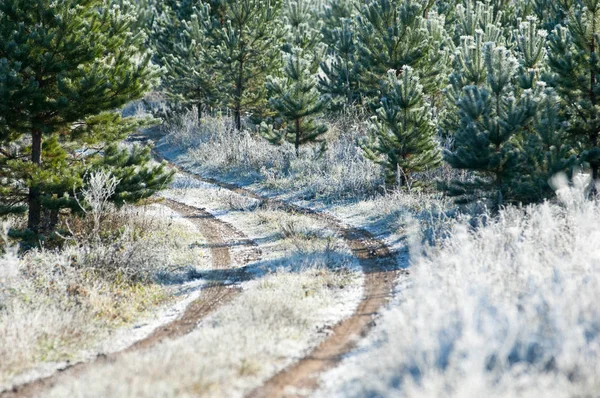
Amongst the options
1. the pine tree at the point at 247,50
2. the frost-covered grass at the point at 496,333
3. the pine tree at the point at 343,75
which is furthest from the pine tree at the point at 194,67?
the frost-covered grass at the point at 496,333

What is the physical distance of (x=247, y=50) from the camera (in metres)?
25.9

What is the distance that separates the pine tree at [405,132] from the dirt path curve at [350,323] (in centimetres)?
232

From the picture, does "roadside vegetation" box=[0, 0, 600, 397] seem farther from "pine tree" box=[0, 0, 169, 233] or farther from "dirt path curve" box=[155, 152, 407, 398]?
"dirt path curve" box=[155, 152, 407, 398]

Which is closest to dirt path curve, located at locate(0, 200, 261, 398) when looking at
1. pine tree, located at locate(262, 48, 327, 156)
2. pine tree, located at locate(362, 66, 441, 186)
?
pine tree, located at locate(362, 66, 441, 186)

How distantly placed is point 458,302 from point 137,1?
132ft

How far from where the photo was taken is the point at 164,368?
21.0 ft

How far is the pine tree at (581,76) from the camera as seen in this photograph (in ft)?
39.5

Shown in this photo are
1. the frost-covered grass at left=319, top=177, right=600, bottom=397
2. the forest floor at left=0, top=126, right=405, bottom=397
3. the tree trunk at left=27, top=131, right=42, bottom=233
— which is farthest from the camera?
the tree trunk at left=27, top=131, right=42, bottom=233

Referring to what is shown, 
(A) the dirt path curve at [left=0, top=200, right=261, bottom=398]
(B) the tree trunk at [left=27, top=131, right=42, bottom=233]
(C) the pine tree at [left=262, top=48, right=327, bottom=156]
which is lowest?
(A) the dirt path curve at [left=0, top=200, right=261, bottom=398]

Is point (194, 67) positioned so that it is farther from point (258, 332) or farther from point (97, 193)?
point (258, 332)

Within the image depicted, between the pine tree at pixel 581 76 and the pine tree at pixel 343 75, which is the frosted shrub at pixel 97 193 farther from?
the pine tree at pixel 343 75

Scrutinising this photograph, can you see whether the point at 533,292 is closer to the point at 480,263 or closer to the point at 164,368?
the point at 480,263

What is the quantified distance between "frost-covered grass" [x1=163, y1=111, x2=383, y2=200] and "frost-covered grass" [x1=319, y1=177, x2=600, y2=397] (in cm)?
990

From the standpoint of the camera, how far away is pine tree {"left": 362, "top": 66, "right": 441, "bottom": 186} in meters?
15.3
